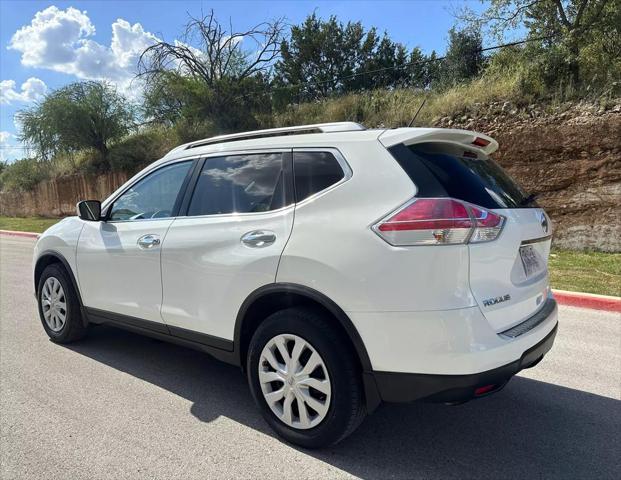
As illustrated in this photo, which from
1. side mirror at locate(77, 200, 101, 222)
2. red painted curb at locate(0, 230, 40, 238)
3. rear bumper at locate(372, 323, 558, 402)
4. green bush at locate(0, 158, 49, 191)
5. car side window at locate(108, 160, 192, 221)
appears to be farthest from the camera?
green bush at locate(0, 158, 49, 191)

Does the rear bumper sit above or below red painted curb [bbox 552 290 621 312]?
above

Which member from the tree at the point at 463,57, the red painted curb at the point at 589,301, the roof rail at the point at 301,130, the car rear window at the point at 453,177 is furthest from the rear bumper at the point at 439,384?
the tree at the point at 463,57

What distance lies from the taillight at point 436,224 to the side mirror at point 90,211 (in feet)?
9.50

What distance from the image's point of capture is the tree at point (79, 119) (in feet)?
80.3

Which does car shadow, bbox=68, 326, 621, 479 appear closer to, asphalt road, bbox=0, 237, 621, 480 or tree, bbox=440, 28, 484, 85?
asphalt road, bbox=0, 237, 621, 480

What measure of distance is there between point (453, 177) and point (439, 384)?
3.75 feet

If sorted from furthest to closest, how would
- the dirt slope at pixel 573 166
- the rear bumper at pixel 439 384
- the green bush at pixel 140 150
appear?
the green bush at pixel 140 150
the dirt slope at pixel 573 166
the rear bumper at pixel 439 384

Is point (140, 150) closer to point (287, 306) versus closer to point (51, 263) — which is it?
point (51, 263)

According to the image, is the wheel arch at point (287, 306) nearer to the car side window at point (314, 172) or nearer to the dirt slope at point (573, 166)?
the car side window at point (314, 172)

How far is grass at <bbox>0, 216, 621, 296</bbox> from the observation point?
6.71 meters

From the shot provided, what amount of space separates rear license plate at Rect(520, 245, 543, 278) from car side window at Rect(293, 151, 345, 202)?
3.77 feet

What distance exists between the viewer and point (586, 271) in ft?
25.8

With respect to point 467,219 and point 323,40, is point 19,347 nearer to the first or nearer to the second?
point 467,219

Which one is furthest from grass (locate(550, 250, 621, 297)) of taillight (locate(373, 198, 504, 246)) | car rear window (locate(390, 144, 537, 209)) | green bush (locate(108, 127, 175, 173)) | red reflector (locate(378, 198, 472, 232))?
green bush (locate(108, 127, 175, 173))
